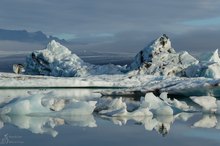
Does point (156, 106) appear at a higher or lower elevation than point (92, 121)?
higher

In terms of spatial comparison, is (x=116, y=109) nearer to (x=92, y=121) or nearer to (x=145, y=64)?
(x=92, y=121)

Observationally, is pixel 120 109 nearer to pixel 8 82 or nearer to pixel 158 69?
pixel 8 82

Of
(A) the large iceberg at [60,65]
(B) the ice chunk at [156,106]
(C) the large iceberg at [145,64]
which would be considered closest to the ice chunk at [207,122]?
(B) the ice chunk at [156,106]

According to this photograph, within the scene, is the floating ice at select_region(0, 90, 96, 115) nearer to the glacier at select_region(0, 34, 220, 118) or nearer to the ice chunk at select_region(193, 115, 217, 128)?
the glacier at select_region(0, 34, 220, 118)

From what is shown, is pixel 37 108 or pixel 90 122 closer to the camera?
pixel 90 122

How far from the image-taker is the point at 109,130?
8203 mm

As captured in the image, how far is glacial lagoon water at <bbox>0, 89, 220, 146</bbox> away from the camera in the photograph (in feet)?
23.0

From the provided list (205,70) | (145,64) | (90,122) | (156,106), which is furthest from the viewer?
(145,64)

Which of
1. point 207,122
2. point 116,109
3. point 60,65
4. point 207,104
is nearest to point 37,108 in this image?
point 116,109

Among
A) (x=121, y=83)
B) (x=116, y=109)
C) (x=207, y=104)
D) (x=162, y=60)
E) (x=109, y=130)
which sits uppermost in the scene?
(x=162, y=60)

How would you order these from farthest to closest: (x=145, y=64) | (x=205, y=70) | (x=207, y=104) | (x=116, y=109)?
(x=145, y=64) → (x=205, y=70) → (x=207, y=104) → (x=116, y=109)

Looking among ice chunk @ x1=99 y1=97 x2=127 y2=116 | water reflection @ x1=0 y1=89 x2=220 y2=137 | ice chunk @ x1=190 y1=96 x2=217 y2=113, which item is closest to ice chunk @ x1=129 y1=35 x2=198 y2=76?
ice chunk @ x1=190 y1=96 x2=217 y2=113

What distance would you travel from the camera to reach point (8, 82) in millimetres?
21938

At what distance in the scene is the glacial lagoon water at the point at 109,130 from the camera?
7.02 m
